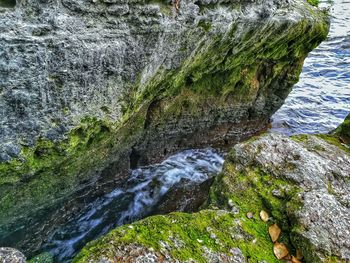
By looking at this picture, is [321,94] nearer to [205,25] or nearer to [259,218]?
[205,25]

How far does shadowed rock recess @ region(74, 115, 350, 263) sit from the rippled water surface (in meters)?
7.73

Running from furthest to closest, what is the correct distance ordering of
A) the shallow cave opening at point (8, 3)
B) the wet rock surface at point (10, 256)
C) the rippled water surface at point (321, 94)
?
the rippled water surface at point (321, 94), the shallow cave opening at point (8, 3), the wet rock surface at point (10, 256)

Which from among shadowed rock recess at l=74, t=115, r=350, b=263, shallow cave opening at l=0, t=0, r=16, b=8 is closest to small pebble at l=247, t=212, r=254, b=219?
shadowed rock recess at l=74, t=115, r=350, b=263

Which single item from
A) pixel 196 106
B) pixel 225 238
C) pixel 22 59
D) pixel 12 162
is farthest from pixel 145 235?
pixel 196 106

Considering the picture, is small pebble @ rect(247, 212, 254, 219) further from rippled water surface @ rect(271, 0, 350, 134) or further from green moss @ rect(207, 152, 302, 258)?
rippled water surface @ rect(271, 0, 350, 134)

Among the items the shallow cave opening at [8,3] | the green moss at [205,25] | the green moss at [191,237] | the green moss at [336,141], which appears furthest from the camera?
the green moss at [336,141]

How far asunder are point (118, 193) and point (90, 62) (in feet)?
14.6

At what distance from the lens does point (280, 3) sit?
28.2 ft

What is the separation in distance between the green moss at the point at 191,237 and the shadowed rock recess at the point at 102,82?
6.66 ft

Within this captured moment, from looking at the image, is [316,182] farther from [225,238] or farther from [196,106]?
[196,106]

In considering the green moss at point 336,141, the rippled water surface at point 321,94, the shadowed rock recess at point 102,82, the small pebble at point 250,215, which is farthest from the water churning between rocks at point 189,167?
the small pebble at point 250,215

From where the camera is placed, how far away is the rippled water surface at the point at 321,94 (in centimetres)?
1403

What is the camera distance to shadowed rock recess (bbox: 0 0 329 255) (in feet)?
15.3

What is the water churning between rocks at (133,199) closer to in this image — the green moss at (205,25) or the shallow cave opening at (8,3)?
the green moss at (205,25)
